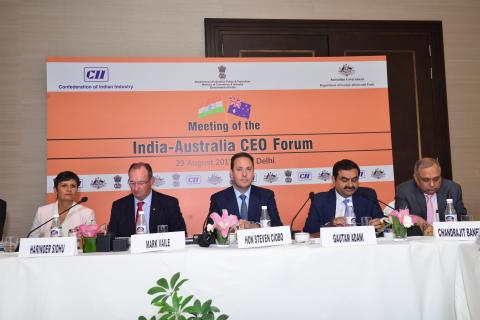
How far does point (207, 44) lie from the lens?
4879 millimetres

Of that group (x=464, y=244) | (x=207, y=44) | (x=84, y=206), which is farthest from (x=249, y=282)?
(x=207, y=44)

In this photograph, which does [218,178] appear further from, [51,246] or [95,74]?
[51,246]

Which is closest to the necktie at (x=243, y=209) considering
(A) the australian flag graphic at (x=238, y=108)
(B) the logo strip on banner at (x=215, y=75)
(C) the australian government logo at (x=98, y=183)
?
(A) the australian flag graphic at (x=238, y=108)

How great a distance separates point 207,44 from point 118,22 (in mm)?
893

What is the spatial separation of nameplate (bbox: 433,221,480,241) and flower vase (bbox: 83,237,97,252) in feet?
5.64

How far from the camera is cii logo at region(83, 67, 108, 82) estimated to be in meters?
4.25

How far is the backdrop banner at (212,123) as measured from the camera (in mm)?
4203

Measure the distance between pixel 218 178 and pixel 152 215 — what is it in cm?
75

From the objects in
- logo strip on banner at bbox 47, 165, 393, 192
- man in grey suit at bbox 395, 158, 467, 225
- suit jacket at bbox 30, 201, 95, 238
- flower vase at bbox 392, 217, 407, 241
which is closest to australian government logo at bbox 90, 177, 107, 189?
logo strip on banner at bbox 47, 165, 393, 192

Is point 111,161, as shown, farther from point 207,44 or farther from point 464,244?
point 464,244

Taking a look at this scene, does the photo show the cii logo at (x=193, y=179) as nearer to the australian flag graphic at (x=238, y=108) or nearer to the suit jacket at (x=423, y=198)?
the australian flag graphic at (x=238, y=108)

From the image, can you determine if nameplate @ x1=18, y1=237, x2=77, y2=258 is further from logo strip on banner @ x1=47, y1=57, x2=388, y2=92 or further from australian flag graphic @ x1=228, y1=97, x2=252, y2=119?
australian flag graphic @ x1=228, y1=97, x2=252, y2=119

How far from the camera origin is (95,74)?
4.27 metres

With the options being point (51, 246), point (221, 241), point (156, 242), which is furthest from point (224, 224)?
point (51, 246)
